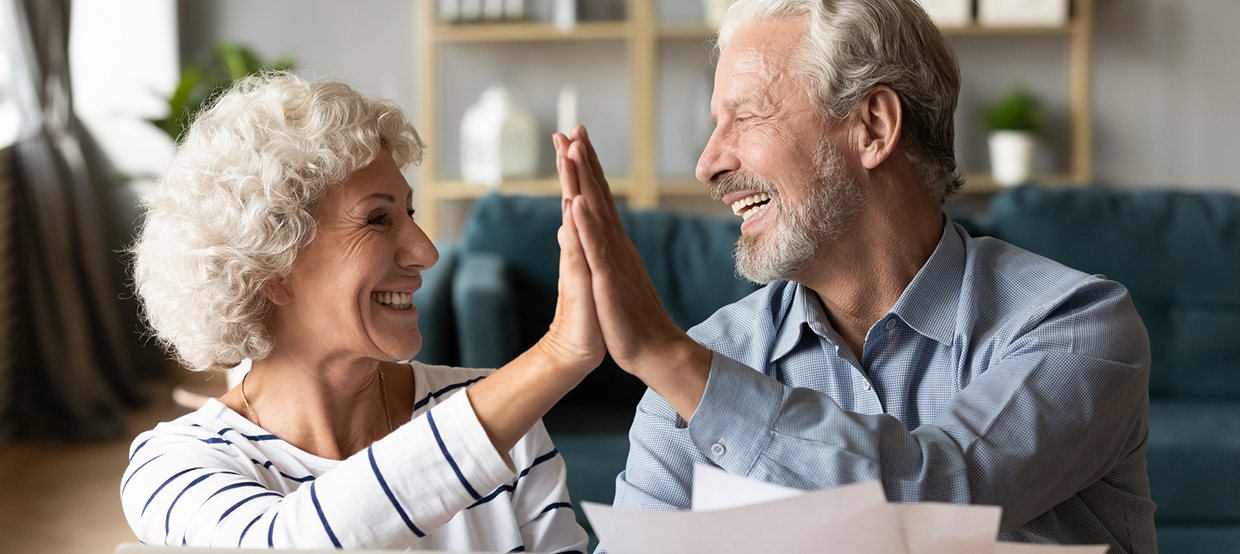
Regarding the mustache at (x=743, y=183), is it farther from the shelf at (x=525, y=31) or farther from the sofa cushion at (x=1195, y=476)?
the shelf at (x=525, y=31)

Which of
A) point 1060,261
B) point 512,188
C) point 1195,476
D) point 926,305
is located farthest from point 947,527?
point 512,188

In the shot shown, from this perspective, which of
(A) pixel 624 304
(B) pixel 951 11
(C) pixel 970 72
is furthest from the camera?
(C) pixel 970 72

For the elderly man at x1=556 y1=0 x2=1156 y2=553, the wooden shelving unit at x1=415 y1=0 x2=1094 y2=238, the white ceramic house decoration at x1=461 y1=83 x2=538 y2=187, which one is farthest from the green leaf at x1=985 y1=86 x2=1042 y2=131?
the elderly man at x1=556 y1=0 x2=1156 y2=553

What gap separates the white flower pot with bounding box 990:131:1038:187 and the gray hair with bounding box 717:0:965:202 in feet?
11.5

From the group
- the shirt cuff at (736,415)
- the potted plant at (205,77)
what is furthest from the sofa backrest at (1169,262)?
the potted plant at (205,77)

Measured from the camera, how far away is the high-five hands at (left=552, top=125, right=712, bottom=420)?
2.65 feet

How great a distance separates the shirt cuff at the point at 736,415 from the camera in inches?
32.1

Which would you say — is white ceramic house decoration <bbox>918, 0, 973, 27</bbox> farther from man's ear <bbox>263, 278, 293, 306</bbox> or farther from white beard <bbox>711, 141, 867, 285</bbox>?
man's ear <bbox>263, 278, 293, 306</bbox>

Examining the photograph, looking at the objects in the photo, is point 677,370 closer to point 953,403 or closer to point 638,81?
point 953,403

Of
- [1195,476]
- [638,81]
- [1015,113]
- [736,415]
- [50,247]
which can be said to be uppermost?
[638,81]

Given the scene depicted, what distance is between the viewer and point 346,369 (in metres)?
1.15

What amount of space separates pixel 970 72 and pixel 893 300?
3945 millimetres

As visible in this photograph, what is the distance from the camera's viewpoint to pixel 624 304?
0.81 metres

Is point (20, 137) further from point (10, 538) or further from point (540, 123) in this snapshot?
point (540, 123)
